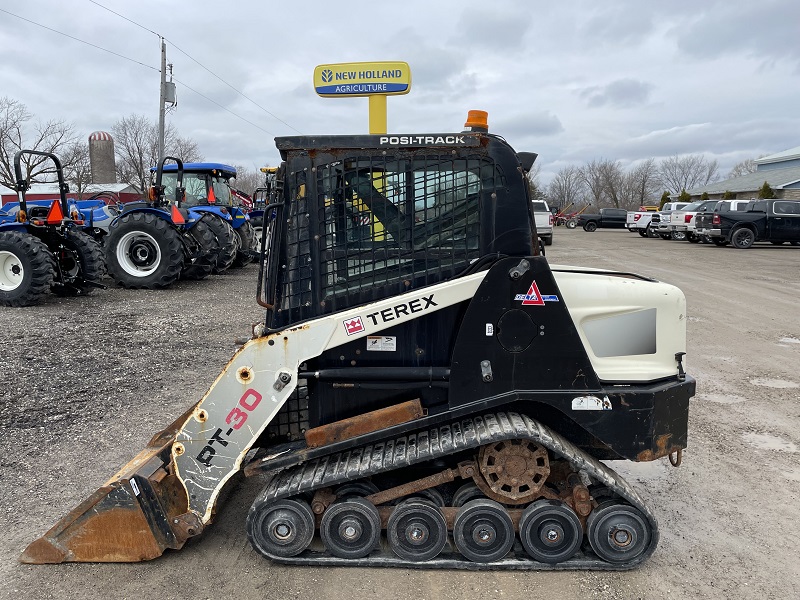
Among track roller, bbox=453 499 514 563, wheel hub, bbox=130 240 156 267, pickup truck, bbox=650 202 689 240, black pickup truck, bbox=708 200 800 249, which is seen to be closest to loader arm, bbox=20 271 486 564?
track roller, bbox=453 499 514 563

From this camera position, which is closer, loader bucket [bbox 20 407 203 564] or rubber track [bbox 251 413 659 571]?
rubber track [bbox 251 413 659 571]

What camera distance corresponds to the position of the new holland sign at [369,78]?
4.61 meters

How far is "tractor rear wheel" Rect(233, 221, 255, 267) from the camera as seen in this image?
625 inches

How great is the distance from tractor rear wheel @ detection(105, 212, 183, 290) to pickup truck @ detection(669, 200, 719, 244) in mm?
21640

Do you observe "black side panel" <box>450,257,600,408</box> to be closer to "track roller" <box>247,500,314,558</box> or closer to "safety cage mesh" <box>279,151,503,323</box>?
"safety cage mesh" <box>279,151,503,323</box>

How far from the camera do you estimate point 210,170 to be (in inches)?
607

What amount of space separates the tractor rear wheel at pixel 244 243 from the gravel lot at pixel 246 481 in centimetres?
593

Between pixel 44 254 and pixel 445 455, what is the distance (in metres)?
8.70

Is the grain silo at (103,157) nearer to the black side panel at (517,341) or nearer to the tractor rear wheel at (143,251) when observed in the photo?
the tractor rear wheel at (143,251)

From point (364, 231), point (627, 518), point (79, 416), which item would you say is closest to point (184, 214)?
point (79, 416)

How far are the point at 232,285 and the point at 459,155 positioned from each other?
34.9 ft

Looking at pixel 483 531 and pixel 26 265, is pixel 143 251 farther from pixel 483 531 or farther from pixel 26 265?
pixel 483 531

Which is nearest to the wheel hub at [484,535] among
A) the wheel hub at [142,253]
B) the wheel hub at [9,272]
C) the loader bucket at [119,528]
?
the loader bucket at [119,528]

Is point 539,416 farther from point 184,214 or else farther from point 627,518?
point 184,214
